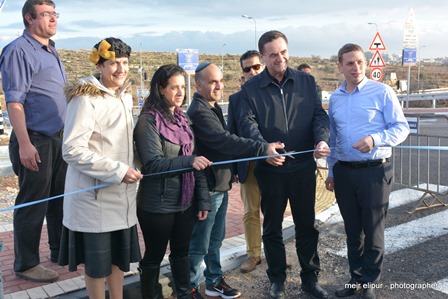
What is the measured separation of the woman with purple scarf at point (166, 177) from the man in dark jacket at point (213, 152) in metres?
0.21

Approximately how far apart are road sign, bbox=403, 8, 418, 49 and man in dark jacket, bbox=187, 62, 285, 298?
16008 millimetres

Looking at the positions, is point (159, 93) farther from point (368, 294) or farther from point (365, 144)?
point (368, 294)

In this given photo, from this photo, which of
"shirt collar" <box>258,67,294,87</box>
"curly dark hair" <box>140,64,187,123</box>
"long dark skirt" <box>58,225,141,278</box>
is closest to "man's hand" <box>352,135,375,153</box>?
"shirt collar" <box>258,67,294,87</box>

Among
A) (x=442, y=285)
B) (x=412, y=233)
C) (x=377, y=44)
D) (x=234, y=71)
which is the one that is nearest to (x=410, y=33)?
(x=377, y=44)

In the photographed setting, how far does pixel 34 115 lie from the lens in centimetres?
419

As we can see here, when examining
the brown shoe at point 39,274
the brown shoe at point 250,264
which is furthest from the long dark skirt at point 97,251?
the brown shoe at point 250,264

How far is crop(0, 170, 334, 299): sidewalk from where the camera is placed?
13.1 feet

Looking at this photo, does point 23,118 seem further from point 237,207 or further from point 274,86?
point 237,207

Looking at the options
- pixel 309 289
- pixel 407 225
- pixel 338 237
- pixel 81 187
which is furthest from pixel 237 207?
pixel 81 187

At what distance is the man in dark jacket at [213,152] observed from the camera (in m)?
3.89

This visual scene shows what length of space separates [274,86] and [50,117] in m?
2.02

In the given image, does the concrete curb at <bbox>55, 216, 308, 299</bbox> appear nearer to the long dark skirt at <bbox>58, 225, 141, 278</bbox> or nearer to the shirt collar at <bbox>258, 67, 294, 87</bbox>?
the long dark skirt at <bbox>58, 225, 141, 278</bbox>

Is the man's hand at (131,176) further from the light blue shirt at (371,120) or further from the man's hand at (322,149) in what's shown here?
the light blue shirt at (371,120)

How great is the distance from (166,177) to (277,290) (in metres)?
1.52
